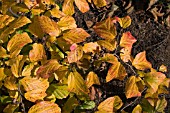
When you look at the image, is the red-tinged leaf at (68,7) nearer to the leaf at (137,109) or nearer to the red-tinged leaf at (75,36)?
the red-tinged leaf at (75,36)

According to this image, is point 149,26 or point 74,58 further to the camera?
point 149,26

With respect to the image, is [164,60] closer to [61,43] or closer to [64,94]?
[64,94]

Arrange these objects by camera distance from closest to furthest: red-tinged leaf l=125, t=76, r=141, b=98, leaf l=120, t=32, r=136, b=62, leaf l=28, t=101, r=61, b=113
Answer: leaf l=28, t=101, r=61, b=113
red-tinged leaf l=125, t=76, r=141, b=98
leaf l=120, t=32, r=136, b=62

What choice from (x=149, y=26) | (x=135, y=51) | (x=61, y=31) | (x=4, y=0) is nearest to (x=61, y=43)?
(x=61, y=31)

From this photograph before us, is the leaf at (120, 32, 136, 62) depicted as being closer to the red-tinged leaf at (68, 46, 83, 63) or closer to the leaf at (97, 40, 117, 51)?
the leaf at (97, 40, 117, 51)

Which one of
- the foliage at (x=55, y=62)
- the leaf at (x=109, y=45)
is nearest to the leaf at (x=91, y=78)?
the foliage at (x=55, y=62)

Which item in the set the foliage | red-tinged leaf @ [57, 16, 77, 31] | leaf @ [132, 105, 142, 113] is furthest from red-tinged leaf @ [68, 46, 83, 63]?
leaf @ [132, 105, 142, 113]
